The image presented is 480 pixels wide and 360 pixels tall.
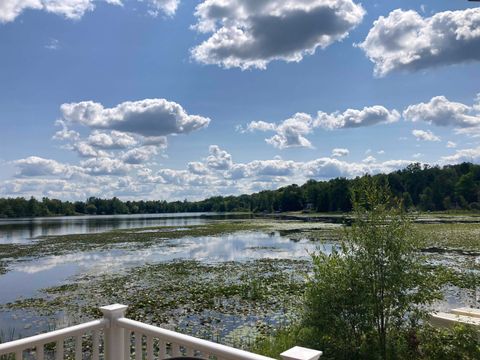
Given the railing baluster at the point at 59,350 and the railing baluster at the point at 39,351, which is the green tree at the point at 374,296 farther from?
the railing baluster at the point at 39,351

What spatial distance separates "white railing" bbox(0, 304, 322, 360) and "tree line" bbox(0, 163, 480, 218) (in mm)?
43709

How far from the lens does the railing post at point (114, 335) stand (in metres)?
3.30

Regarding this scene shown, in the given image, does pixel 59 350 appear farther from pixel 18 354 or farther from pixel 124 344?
pixel 124 344

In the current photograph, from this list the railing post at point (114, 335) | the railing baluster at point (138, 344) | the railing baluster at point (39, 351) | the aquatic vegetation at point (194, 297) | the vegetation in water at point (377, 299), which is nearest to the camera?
the railing baluster at point (39, 351)

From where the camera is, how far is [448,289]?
11.4m

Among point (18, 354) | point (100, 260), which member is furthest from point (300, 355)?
point (100, 260)

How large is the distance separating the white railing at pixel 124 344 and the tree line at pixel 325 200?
43.7 m

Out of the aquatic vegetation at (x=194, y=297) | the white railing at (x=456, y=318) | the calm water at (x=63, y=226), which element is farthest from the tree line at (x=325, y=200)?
the white railing at (x=456, y=318)

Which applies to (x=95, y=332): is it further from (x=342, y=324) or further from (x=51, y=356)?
(x=51, y=356)

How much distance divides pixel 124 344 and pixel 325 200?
93875 millimetres

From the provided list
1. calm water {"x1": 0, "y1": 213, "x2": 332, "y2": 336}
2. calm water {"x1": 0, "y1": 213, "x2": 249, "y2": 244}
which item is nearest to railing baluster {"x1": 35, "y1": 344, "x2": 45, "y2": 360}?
calm water {"x1": 0, "y1": 213, "x2": 332, "y2": 336}

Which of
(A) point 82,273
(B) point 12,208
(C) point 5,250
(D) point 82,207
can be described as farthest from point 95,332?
(D) point 82,207

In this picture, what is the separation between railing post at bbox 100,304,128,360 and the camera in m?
3.30

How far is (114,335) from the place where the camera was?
332 centimetres
